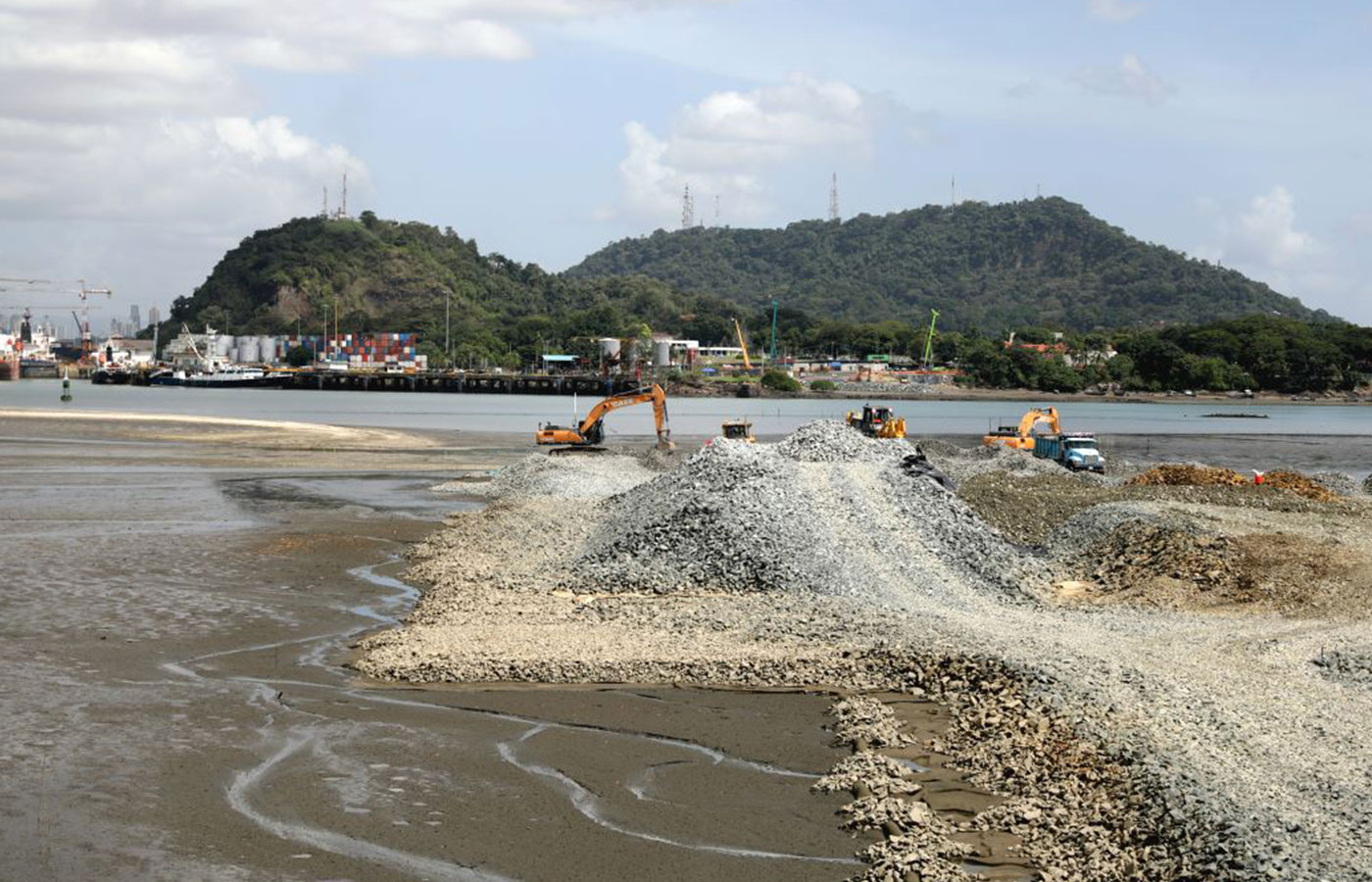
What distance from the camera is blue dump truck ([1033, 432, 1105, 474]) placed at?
5116 centimetres

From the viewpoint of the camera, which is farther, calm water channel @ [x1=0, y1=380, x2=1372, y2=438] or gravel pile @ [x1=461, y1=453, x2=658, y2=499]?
calm water channel @ [x1=0, y1=380, x2=1372, y2=438]

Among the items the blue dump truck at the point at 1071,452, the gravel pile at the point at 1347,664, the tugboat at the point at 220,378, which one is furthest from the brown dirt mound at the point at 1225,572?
the tugboat at the point at 220,378

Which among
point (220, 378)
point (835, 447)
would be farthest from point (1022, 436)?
point (220, 378)

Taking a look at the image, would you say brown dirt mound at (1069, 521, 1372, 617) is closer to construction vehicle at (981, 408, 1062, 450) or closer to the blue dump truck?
the blue dump truck

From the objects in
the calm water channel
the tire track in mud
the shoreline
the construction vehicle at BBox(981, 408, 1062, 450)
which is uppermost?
the construction vehicle at BBox(981, 408, 1062, 450)

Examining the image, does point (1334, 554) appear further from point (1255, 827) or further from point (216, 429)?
point (216, 429)

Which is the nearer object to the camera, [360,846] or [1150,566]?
[360,846]

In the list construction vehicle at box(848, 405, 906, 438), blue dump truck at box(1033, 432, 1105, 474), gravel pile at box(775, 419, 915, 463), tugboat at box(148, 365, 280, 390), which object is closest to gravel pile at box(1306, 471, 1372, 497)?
blue dump truck at box(1033, 432, 1105, 474)

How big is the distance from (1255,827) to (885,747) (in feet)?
13.8

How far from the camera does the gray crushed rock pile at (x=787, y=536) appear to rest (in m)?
22.3

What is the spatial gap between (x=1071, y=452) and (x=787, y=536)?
3179 centimetres

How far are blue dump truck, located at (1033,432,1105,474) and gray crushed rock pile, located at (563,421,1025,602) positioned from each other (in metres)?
24.1

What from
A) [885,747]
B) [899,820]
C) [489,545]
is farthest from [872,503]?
[899,820]

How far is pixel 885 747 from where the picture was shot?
44.3ft
